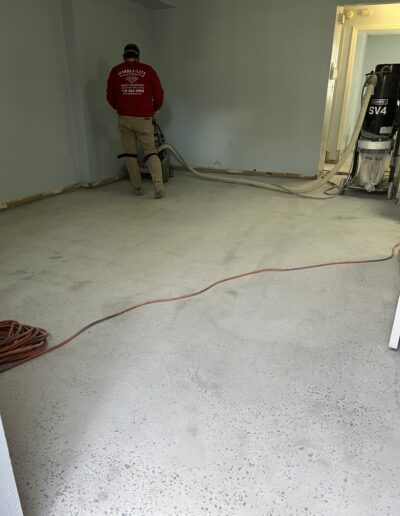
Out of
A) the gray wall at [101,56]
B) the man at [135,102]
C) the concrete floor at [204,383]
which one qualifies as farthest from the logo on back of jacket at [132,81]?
the concrete floor at [204,383]

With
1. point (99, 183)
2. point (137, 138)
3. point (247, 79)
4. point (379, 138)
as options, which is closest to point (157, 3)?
point (247, 79)

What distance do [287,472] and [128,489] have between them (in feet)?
1.63

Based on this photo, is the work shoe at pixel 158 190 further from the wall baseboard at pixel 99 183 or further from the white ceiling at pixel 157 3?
the white ceiling at pixel 157 3

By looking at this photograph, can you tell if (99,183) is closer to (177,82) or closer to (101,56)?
(101,56)

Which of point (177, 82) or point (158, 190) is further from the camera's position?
point (177, 82)

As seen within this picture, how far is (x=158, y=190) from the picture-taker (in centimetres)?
452

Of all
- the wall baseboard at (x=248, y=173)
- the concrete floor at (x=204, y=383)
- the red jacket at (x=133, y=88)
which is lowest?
the wall baseboard at (x=248, y=173)

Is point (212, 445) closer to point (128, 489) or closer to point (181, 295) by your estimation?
point (128, 489)

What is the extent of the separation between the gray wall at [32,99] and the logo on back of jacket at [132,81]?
2.44 ft

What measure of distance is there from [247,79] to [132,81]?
1907 millimetres

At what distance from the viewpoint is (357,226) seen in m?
3.63

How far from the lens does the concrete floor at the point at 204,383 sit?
4.00ft

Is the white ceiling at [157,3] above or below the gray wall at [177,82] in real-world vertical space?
above

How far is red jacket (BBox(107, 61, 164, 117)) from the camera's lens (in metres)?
4.15
